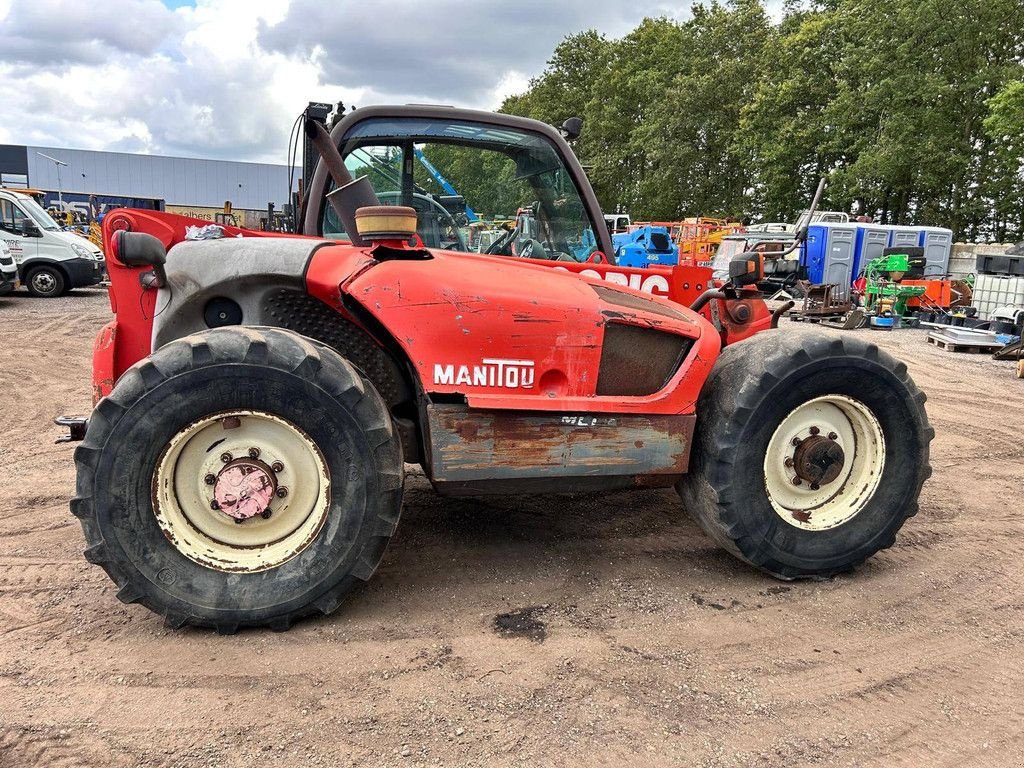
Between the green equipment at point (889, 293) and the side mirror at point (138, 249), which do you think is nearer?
the side mirror at point (138, 249)

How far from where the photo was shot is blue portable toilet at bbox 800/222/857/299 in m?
20.3

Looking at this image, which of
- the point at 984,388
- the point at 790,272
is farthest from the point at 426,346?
the point at 790,272

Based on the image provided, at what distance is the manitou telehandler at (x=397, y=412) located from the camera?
2.85 m

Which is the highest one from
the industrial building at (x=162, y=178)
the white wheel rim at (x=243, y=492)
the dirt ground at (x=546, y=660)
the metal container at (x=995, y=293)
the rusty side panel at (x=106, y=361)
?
the industrial building at (x=162, y=178)

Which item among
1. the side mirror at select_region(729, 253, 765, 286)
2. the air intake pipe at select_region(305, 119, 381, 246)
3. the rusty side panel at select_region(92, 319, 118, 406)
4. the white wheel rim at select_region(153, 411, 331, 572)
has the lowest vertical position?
the white wheel rim at select_region(153, 411, 331, 572)

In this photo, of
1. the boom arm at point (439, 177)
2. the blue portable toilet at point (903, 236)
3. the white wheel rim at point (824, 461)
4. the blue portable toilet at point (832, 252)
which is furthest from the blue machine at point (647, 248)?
the white wheel rim at point (824, 461)

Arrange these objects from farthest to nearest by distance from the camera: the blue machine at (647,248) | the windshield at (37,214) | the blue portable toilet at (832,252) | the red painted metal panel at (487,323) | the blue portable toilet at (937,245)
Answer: the blue portable toilet at (937,245) → the blue portable toilet at (832,252) → the blue machine at (647,248) → the windshield at (37,214) → the red painted metal panel at (487,323)

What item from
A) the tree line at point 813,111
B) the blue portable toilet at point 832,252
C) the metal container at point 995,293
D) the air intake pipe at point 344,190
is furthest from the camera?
the tree line at point 813,111

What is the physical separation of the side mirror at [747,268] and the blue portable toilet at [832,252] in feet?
59.1

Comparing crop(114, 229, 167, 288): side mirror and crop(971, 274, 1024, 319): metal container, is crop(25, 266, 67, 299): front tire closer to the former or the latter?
crop(114, 229, 167, 288): side mirror

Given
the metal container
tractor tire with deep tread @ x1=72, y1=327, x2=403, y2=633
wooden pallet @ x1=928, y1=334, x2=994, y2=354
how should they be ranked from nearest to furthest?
tractor tire with deep tread @ x1=72, y1=327, x2=403, y2=633 → wooden pallet @ x1=928, y1=334, x2=994, y2=354 → the metal container

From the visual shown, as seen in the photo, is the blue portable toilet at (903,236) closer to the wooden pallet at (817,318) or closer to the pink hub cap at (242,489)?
the wooden pallet at (817,318)

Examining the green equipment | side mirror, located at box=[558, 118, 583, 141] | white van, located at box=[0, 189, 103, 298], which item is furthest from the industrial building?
side mirror, located at box=[558, 118, 583, 141]

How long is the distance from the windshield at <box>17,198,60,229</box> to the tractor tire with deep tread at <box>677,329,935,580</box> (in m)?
17.3
